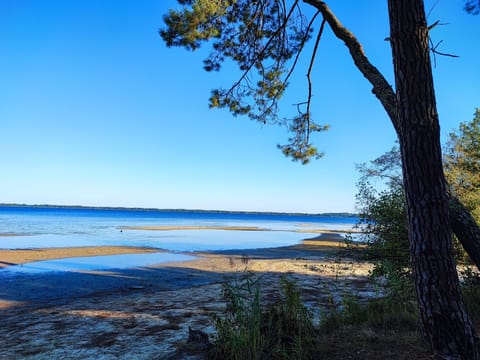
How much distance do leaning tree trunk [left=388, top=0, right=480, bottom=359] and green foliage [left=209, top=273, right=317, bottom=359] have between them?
132cm

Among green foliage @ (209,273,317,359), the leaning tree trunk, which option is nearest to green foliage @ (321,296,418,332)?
green foliage @ (209,273,317,359)

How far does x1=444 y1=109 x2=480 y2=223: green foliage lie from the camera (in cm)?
863

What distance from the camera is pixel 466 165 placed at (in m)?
12.2

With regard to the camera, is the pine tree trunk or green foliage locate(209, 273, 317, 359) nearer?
green foliage locate(209, 273, 317, 359)

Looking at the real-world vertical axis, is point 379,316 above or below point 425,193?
below

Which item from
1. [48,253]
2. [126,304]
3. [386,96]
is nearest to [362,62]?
[386,96]

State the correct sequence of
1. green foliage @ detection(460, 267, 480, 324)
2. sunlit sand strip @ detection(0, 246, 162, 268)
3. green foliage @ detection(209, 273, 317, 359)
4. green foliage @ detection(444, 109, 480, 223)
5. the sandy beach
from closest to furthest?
green foliage @ detection(209, 273, 317, 359)
green foliage @ detection(460, 267, 480, 324)
the sandy beach
green foliage @ detection(444, 109, 480, 223)
sunlit sand strip @ detection(0, 246, 162, 268)

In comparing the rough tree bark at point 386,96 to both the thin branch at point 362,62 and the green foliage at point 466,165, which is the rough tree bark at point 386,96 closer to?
the thin branch at point 362,62

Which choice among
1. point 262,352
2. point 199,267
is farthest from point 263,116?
point 199,267

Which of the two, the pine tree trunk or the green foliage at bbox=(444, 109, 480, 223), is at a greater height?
the green foliage at bbox=(444, 109, 480, 223)

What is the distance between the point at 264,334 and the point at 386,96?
12.3 ft

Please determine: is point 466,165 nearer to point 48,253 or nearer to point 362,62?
point 362,62

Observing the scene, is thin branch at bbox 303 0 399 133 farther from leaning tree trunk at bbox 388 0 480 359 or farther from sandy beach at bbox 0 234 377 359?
sandy beach at bbox 0 234 377 359

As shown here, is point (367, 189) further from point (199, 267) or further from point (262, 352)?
point (199, 267)
